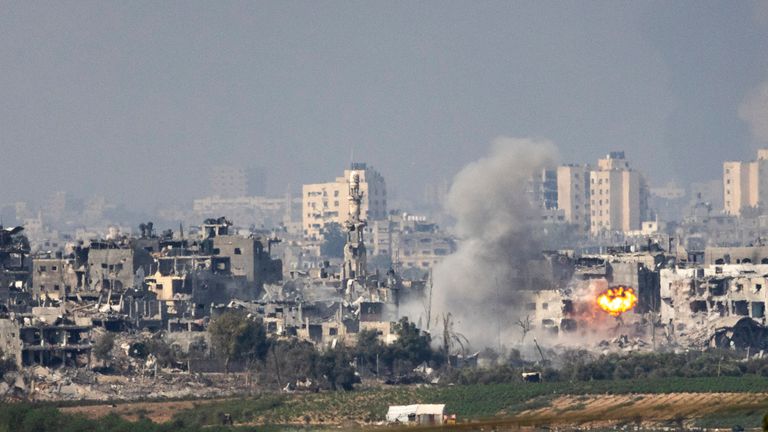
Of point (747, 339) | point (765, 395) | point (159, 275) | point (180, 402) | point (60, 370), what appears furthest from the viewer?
point (159, 275)

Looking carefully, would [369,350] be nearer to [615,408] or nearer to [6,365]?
[6,365]

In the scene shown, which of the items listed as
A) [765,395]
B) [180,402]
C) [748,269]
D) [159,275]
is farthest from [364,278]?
[765,395]

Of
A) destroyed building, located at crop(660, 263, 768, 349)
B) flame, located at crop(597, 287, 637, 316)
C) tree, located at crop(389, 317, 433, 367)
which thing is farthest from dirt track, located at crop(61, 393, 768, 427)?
destroyed building, located at crop(660, 263, 768, 349)

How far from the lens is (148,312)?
427ft

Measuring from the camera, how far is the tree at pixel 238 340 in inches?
4596

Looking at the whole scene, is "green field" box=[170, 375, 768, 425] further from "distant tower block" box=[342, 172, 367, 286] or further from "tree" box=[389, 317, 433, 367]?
"distant tower block" box=[342, 172, 367, 286]

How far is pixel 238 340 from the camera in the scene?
117000mm

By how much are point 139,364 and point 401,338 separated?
434 inches

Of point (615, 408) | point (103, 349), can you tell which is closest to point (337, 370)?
point (103, 349)

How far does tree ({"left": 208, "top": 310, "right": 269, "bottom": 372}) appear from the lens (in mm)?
116750

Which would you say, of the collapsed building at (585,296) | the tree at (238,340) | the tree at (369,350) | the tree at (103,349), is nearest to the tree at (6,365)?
the tree at (103,349)

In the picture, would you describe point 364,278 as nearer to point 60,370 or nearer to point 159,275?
point 159,275

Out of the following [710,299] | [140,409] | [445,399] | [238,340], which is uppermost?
[710,299]

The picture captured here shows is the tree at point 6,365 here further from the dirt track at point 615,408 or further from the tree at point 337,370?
the tree at point 337,370
